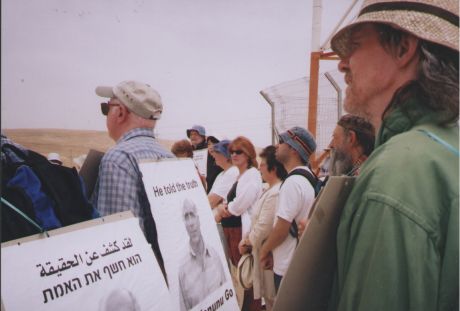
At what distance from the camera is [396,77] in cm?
92

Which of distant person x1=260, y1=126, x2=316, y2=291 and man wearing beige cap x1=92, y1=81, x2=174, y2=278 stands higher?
man wearing beige cap x1=92, y1=81, x2=174, y2=278

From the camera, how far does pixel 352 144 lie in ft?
7.39

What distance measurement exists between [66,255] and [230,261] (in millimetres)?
2619

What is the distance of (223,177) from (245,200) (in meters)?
0.57

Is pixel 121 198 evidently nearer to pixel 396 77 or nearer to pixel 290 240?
pixel 396 77

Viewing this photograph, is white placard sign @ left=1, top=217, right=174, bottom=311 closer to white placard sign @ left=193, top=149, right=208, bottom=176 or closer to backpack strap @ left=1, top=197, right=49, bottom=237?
backpack strap @ left=1, top=197, right=49, bottom=237

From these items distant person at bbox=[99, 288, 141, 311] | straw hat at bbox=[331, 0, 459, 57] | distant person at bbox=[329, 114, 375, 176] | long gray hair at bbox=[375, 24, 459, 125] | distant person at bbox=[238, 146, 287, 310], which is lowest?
distant person at bbox=[238, 146, 287, 310]

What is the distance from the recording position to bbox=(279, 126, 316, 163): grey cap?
2.60 metres

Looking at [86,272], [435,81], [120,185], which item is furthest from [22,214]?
[435,81]

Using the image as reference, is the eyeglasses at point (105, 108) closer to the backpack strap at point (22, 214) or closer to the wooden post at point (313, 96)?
the backpack strap at point (22, 214)

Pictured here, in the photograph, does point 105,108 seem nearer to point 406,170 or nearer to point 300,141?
point 300,141

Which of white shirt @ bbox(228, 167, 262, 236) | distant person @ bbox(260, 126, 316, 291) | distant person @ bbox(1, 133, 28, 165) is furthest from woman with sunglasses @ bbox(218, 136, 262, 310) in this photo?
distant person @ bbox(1, 133, 28, 165)

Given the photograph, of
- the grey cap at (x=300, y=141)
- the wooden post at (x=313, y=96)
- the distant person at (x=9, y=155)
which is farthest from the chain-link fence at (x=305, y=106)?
the distant person at (x=9, y=155)

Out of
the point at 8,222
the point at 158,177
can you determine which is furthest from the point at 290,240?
the point at 8,222
